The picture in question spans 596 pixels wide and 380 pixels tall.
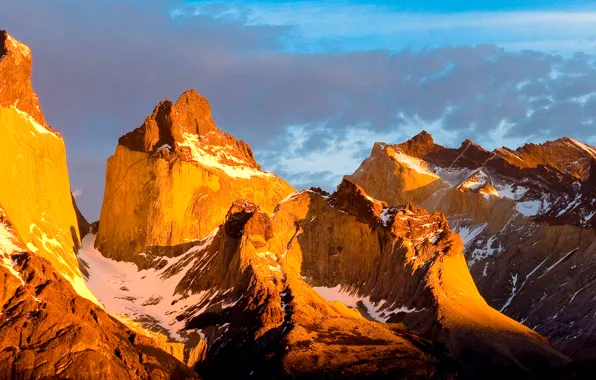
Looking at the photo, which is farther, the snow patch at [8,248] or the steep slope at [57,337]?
the snow patch at [8,248]

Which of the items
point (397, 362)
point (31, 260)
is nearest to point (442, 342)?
point (397, 362)

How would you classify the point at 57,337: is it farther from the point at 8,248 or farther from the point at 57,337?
the point at 8,248

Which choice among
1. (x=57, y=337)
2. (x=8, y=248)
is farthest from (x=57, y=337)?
(x=8, y=248)

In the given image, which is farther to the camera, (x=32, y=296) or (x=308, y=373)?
(x=308, y=373)

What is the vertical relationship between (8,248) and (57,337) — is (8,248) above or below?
above

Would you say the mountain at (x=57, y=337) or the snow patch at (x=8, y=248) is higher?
the snow patch at (x=8, y=248)

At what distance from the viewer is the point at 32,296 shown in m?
156

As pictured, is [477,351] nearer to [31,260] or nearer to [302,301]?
[302,301]

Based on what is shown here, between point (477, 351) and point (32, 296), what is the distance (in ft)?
197

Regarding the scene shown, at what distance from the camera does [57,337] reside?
15050cm

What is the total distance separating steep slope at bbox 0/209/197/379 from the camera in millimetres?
146625

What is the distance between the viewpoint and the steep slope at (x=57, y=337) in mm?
146625

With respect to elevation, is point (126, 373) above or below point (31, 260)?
below

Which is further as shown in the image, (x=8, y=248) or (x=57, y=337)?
(x=8, y=248)
